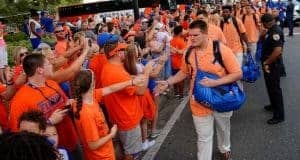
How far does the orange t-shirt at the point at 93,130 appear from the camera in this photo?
439 cm

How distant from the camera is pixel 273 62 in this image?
789 cm

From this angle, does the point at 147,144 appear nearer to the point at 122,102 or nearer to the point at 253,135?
the point at 253,135

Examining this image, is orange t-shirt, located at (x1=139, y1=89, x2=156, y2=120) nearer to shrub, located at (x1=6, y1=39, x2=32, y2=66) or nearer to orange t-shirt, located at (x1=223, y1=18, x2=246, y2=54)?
orange t-shirt, located at (x1=223, y1=18, x2=246, y2=54)

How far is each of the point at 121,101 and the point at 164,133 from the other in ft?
8.05

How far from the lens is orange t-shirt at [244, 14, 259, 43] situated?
12195 millimetres

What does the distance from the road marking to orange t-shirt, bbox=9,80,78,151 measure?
220 cm

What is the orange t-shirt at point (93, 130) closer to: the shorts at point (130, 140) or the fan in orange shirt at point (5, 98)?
the fan in orange shirt at point (5, 98)

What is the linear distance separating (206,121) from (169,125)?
2.64 meters

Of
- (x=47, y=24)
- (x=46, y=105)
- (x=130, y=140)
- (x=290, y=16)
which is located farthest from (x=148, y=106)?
(x=290, y=16)

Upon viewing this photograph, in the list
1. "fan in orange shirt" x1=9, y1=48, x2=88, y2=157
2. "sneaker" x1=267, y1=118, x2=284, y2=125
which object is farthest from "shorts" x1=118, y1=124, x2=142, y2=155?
"sneaker" x1=267, y1=118, x2=284, y2=125

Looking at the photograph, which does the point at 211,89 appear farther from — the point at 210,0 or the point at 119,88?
the point at 210,0

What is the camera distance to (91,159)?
4621 millimetres

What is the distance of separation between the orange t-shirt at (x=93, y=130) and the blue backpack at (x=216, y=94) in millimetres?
1347

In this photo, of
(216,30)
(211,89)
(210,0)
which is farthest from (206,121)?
(210,0)
